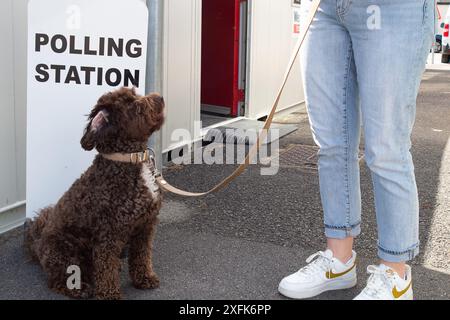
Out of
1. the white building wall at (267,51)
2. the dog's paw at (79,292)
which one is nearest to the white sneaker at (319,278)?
the dog's paw at (79,292)

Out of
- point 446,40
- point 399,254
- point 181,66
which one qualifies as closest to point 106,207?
point 399,254

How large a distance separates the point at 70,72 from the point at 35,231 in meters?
1.00

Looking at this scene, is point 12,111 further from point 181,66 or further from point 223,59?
point 223,59

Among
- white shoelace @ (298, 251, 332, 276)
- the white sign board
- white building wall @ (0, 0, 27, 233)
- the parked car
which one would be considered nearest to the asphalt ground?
white shoelace @ (298, 251, 332, 276)

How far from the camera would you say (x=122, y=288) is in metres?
3.00

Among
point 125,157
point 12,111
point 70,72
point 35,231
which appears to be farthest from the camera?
point 12,111

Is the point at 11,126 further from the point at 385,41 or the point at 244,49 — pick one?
the point at 244,49

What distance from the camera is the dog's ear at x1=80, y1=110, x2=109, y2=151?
102 inches

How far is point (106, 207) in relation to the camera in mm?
2721

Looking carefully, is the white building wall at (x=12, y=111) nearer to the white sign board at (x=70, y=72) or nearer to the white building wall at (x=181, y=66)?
the white sign board at (x=70, y=72)

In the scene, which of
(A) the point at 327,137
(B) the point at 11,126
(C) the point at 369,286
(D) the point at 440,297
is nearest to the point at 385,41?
(A) the point at 327,137

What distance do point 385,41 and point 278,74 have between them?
631 centimetres

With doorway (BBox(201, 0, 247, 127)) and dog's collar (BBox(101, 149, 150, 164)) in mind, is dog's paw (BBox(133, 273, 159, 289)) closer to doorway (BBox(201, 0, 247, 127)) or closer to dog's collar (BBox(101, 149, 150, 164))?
dog's collar (BBox(101, 149, 150, 164))

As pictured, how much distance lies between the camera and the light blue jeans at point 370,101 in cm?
243
